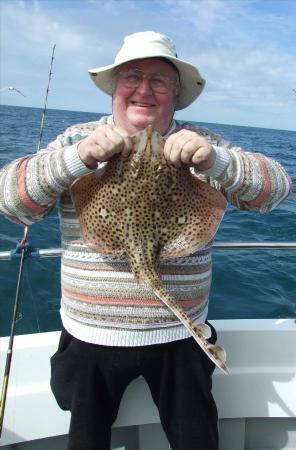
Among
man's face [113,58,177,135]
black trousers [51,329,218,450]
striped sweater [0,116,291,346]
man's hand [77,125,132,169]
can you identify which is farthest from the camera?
black trousers [51,329,218,450]

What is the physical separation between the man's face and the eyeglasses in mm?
12

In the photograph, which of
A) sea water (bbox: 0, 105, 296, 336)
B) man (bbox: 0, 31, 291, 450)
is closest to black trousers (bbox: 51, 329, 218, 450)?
man (bbox: 0, 31, 291, 450)

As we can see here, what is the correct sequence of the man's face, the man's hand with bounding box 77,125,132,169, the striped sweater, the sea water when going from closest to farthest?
the man's hand with bounding box 77,125,132,169
the striped sweater
the man's face
the sea water

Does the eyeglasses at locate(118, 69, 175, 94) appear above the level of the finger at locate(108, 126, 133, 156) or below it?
above

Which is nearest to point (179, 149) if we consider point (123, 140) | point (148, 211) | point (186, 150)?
point (186, 150)

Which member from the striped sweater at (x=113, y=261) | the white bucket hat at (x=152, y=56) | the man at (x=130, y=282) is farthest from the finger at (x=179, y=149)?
the white bucket hat at (x=152, y=56)

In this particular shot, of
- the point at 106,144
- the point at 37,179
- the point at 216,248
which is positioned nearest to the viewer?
the point at 106,144

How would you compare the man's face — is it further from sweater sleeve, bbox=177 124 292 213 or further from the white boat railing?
the white boat railing

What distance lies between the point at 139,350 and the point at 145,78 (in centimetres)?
157

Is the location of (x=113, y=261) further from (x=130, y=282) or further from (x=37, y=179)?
(x=37, y=179)

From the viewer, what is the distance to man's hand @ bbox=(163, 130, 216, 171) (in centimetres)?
217

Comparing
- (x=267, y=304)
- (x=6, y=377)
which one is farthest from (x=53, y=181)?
(x=267, y=304)

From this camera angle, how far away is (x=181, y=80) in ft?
9.09

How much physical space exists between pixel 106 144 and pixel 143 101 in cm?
54
